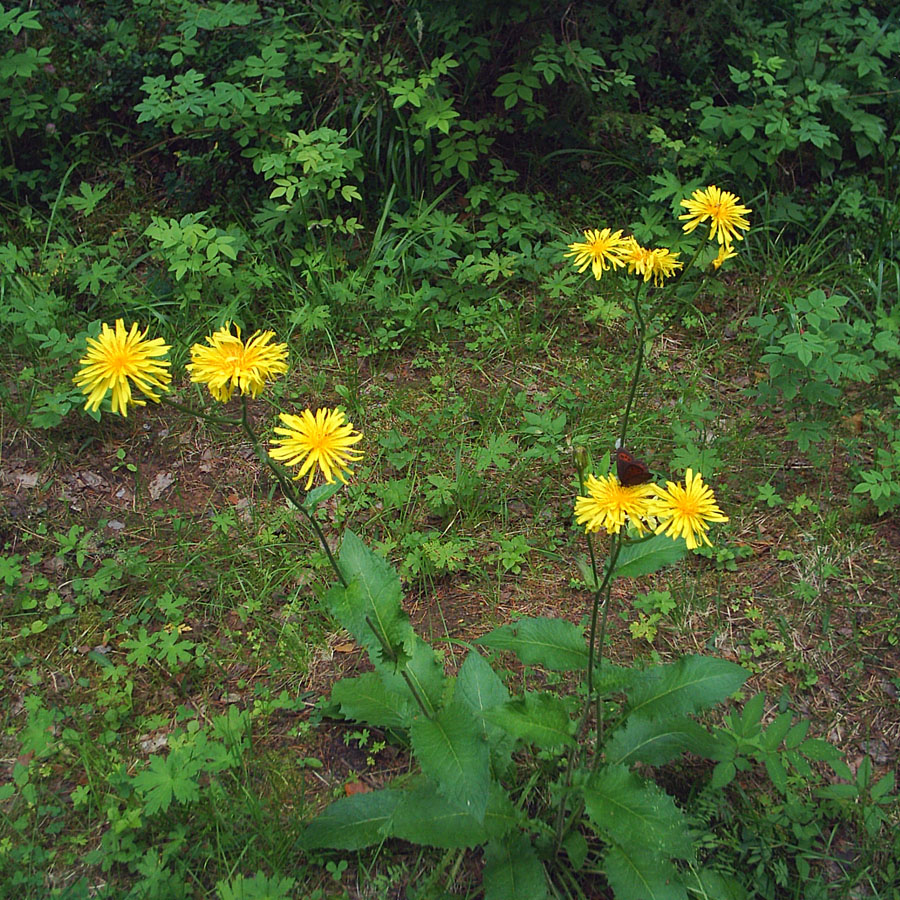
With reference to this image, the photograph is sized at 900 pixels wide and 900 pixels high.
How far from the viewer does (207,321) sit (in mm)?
3463

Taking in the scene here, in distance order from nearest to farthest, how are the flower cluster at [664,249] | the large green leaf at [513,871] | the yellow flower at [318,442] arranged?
1. the yellow flower at [318,442]
2. the large green leaf at [513,871]
3. the flower cluster at [664,249]

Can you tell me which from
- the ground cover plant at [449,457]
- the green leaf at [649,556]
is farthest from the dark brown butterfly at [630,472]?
the green leaf at [649,556]

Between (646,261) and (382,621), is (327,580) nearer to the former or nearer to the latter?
(382,621)

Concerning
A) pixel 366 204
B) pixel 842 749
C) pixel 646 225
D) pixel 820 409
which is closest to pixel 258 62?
pixel 366 204

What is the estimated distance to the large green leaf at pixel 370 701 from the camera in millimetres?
2148

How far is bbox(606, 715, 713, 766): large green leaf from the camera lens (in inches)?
79.4

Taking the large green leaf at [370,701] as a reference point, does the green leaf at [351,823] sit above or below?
below

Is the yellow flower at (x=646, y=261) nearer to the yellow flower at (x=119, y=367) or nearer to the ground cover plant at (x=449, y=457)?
the ground cover plant at (x=449, y=457)

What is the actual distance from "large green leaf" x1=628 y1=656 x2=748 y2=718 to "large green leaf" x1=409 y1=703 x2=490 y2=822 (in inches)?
16.3

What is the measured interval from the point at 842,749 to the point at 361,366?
7.12 ft

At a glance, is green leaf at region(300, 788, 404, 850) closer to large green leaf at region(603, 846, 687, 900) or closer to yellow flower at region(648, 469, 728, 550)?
large green leaf at region(603, 846, 687, 900)

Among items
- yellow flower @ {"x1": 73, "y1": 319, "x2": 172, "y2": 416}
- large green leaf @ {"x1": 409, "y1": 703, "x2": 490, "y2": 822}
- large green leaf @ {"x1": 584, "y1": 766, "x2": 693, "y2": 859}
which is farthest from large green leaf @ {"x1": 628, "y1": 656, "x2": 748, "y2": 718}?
yellow flower @ {"x1": 73, "y1": 319, "x2": 172, "y2": 416}

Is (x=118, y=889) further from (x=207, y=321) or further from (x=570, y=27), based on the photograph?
(x=570, y=27)

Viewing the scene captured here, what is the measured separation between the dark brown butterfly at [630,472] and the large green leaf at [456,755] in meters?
0.62
